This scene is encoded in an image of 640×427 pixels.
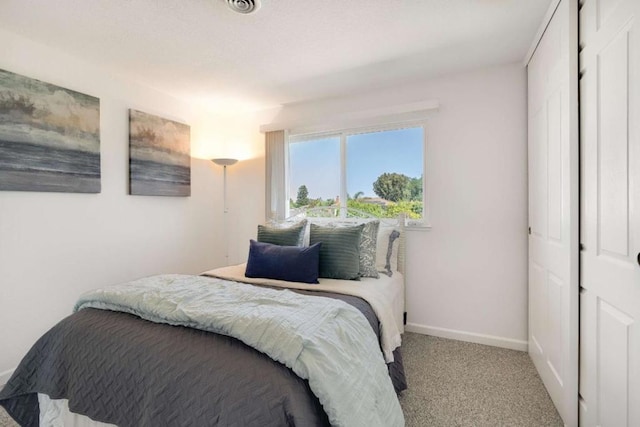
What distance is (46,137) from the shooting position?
2.22m

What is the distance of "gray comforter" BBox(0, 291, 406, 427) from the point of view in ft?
3.10

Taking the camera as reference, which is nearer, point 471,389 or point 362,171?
point 471,389

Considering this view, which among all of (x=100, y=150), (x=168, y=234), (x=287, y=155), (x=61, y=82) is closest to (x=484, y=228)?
(x=287, y=155)

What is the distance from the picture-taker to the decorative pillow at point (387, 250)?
2.56 meters

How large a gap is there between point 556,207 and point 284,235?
6.26 ft

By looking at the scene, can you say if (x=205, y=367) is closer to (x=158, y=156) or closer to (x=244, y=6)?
(x=244, y=6)

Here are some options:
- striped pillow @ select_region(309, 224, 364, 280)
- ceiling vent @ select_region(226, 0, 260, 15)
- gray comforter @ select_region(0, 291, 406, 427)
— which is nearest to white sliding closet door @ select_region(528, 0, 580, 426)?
striped pillow @ select_region(309, 224, 364, 280)

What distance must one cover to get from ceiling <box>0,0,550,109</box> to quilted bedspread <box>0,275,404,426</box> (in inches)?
66.6

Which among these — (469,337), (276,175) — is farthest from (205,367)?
(276,175)

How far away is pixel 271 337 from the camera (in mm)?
1105

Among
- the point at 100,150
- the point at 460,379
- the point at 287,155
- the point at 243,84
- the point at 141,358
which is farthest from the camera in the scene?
the point at 287,155

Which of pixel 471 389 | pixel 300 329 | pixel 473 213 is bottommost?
pixel 471 389

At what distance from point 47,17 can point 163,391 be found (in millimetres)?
2375

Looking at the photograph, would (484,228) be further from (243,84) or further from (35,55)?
(35,55)
